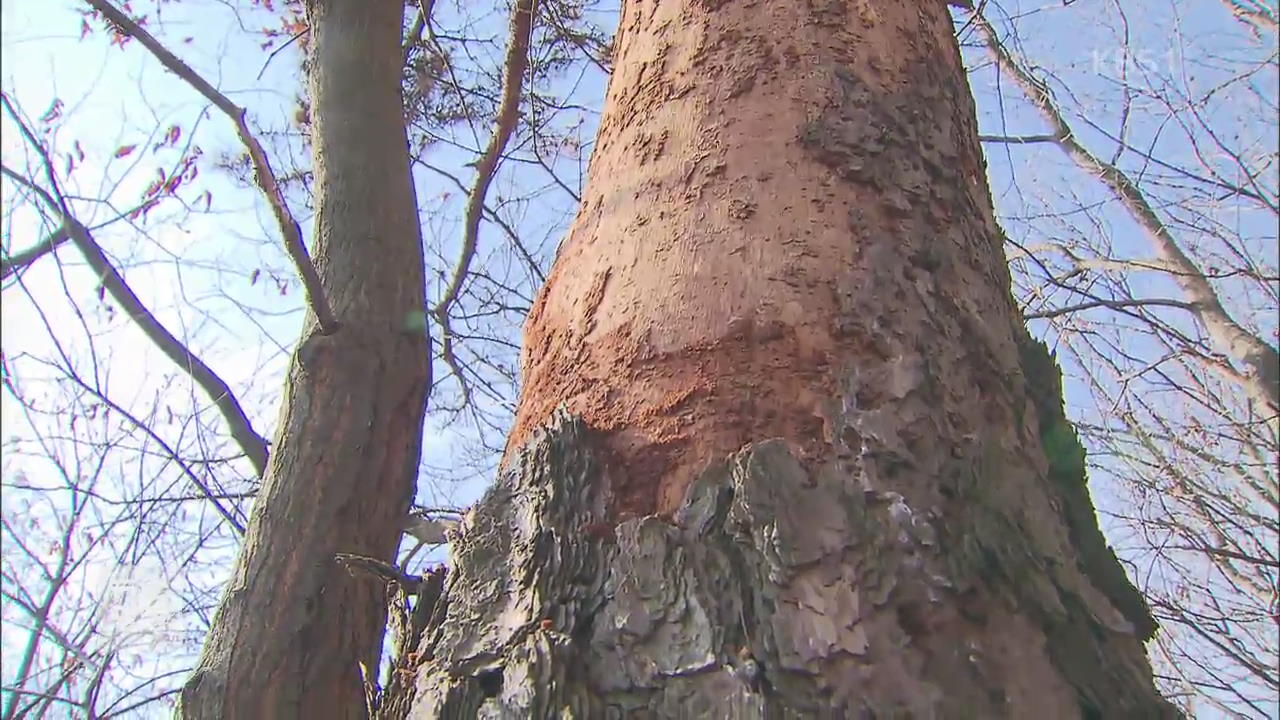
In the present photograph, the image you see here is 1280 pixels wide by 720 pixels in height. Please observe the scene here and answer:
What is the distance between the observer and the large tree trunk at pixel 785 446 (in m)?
0.59

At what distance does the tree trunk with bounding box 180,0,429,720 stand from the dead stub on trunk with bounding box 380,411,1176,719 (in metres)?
0.81

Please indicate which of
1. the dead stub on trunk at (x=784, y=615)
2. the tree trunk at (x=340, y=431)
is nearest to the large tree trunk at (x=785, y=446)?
the dead stub on trunk at (x=784, y=615)

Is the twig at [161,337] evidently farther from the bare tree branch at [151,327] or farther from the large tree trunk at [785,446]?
the large tree trunk at [785,446]

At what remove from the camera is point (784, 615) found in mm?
587

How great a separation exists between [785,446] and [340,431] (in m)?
1.07

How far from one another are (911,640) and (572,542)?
249 millimetres

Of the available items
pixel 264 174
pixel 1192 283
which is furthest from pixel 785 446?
pixel 1192 283

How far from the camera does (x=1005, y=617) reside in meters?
0.61

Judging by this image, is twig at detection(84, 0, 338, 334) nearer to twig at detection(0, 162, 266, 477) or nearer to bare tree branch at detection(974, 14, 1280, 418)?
twig at detection(0, 162, 266, 477)

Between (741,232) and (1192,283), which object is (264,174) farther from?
(1192,283)

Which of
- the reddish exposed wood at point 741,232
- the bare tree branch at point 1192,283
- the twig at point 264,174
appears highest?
the bare tree branch at point 1192,283

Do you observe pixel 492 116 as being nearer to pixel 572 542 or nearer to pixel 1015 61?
pixel 1015 61

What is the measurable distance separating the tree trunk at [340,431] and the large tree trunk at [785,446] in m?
0.70

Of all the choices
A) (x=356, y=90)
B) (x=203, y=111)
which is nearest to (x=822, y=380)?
(x=356, y=90)
